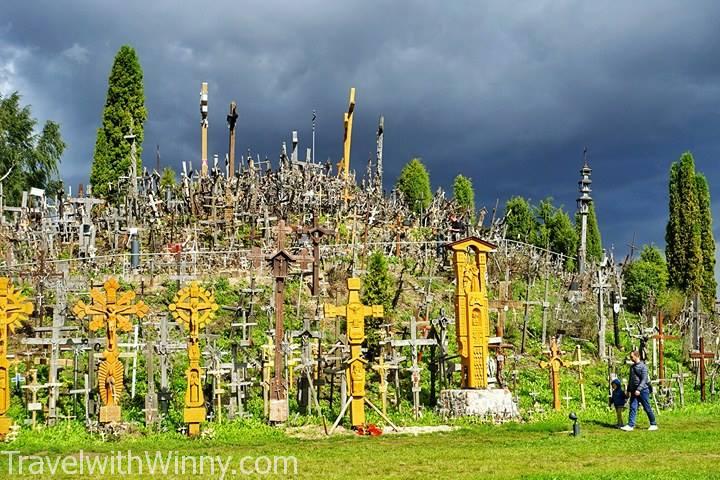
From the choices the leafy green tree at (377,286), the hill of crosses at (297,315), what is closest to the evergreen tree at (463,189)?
the hill of crosses at (297,315)

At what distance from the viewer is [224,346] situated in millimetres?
20750

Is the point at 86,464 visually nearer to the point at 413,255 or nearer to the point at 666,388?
the point at 666,388

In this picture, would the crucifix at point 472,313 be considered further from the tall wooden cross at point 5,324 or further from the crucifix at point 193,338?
the tall wooden cross at point 5,324

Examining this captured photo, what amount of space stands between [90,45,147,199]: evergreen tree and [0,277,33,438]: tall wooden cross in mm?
22652

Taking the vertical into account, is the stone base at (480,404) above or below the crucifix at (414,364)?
below

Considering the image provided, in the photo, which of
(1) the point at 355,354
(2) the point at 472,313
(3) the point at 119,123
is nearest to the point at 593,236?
(3) the point at 119,123

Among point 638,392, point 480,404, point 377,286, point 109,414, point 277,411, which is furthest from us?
point 377,286

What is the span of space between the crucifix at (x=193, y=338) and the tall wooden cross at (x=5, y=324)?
2.90m

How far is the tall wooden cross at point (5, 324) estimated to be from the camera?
47.5 feet

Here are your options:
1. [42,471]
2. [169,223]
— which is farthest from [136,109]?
[42,471]

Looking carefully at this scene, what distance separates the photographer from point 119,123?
38969 millimetres

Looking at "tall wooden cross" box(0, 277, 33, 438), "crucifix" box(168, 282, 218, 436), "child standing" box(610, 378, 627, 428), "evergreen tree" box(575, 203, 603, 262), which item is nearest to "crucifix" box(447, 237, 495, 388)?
"child standing" box(610, 378, 627, 428)

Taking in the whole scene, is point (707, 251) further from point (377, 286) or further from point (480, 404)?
point (480, 404)

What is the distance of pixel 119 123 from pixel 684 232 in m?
27.1
